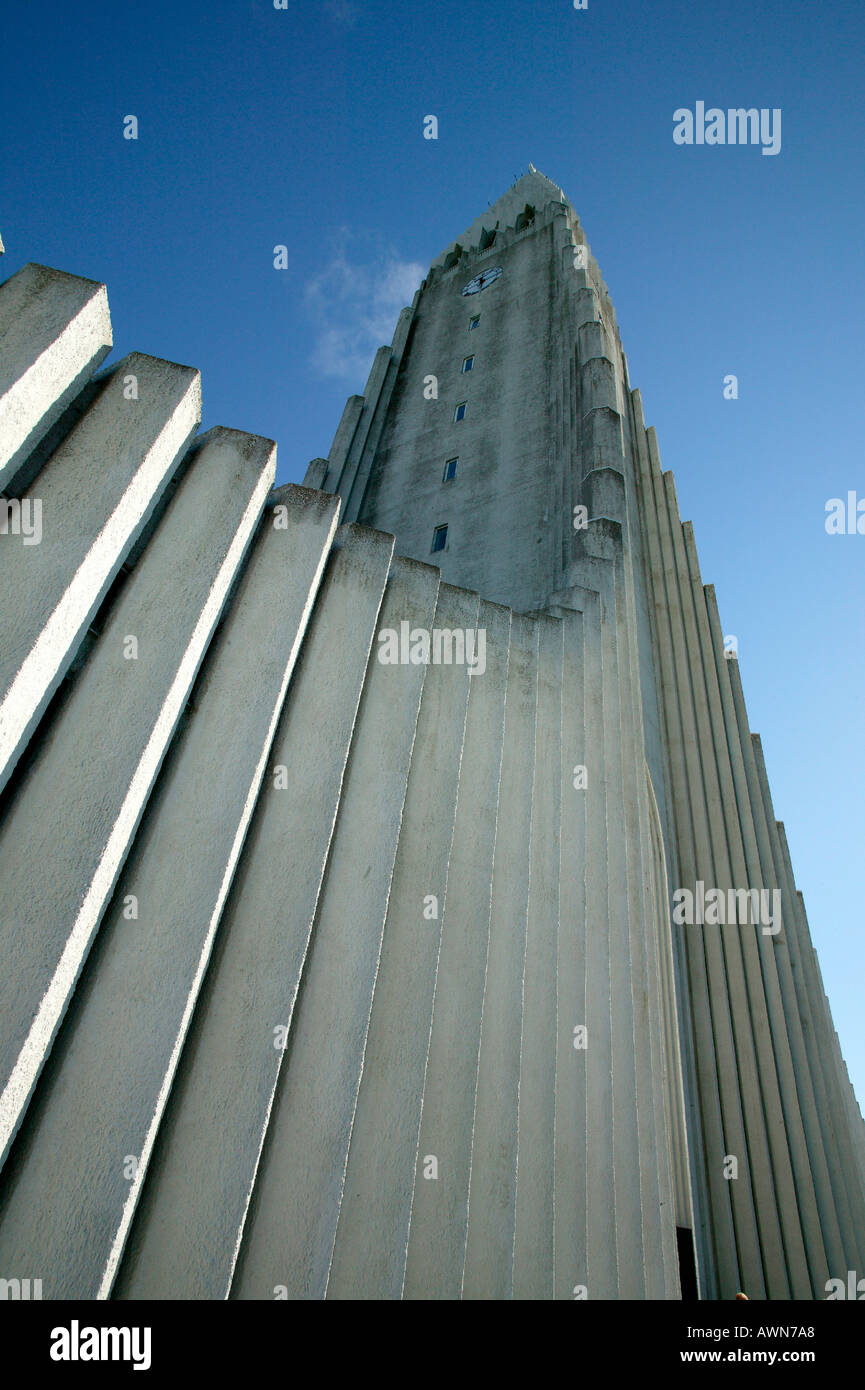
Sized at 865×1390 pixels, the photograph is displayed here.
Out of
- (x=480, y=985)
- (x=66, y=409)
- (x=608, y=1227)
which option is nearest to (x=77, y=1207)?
(x=480, y=985)

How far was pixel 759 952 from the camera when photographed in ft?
41.1

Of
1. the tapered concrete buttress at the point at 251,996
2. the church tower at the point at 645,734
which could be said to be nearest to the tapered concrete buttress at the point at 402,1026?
the tapered concrete buttress at the point at 251,996

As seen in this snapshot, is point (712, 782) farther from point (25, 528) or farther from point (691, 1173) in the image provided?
point (25, 528)

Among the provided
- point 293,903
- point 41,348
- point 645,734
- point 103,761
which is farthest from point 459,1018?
point 645,734

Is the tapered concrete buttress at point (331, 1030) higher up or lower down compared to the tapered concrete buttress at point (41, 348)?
lower down

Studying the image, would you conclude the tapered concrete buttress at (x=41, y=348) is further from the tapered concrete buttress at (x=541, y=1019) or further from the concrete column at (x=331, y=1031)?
the tapered concrete buttress at (x=541, y=1019)

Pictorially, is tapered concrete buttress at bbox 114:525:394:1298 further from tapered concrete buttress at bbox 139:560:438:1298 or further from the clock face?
the clock face

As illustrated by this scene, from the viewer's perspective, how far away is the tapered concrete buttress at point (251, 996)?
3203mm

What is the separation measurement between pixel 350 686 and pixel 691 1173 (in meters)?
8.77

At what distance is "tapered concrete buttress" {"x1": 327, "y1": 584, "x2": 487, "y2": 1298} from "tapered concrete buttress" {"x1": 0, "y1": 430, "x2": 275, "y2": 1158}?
1779 millimetres

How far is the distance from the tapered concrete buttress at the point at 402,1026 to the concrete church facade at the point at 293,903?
2 centimetres

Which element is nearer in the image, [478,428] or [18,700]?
[18,700]

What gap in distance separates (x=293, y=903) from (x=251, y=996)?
0.50 meters

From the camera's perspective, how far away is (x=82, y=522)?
3877mm
